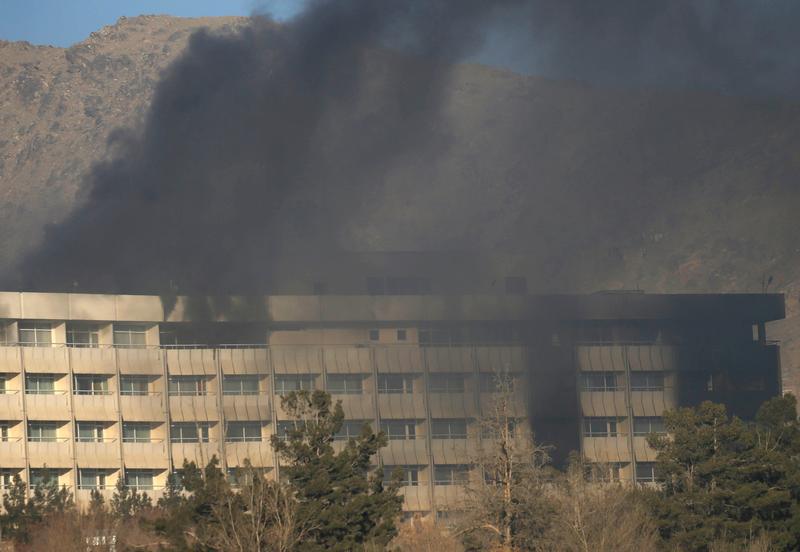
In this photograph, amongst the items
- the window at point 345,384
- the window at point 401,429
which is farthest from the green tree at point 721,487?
the window at point 345,384

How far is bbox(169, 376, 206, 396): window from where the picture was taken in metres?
162

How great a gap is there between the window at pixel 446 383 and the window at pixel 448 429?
3219 mm

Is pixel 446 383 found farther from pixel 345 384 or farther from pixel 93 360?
pixel 93 360

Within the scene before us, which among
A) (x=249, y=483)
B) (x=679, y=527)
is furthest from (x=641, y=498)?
(x=249, y=483)

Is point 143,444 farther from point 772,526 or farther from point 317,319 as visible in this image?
point 772,526

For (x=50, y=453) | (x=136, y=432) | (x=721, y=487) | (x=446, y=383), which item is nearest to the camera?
(x=721, y=487)

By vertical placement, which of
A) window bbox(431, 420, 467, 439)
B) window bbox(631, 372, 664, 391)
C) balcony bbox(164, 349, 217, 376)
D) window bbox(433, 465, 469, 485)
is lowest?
window bbox(433, 465, 469, 485)

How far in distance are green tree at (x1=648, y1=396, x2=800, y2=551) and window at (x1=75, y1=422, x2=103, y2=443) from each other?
64342mm

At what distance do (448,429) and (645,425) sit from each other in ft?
66.6

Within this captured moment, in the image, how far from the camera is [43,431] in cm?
15562

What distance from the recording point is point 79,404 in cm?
15700

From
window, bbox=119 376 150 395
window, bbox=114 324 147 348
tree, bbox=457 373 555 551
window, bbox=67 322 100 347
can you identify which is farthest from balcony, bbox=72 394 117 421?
tree, bbox=457 373 555 551

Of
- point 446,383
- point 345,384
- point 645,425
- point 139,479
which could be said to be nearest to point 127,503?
point 139,479

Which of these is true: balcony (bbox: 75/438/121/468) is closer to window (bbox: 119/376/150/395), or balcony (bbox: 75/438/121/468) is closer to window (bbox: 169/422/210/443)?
window (bbox: 119/376/150/395)
